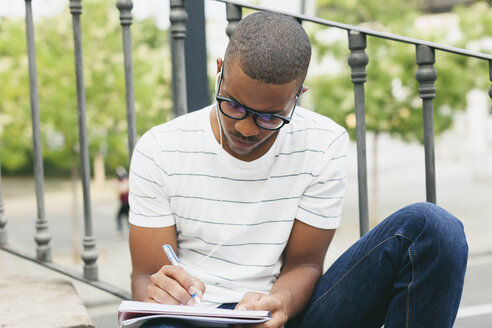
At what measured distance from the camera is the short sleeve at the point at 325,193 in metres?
2.00

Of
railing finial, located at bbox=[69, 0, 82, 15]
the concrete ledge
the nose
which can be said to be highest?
railing finial, located at bbox=[69, 0, 82, 15]

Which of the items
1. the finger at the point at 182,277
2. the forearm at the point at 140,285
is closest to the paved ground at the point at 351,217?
the forearm at the point at 140,285

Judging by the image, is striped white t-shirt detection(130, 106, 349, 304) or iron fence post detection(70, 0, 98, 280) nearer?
striped white t-shirt detection(130, 106, 349, 304)

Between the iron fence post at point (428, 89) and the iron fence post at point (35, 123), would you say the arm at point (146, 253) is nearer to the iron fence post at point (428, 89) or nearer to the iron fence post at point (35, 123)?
the iron fence post at point (35, 123)

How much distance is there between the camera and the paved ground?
23.4 feet

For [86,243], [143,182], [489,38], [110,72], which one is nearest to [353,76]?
[143,182]

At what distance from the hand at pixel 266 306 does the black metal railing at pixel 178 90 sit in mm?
689

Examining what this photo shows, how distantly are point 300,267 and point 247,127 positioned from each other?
18.8 inches

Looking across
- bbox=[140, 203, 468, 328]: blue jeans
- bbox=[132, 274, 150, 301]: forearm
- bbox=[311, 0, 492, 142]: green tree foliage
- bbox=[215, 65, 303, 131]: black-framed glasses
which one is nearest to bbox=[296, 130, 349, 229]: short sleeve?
bbox=[140, 203, 468, 328]: blue jeans

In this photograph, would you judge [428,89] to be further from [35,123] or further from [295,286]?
[35,123]

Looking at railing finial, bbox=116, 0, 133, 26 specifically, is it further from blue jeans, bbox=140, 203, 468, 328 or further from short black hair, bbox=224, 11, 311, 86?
blue jeans, bbox=140, 203, 468, 328

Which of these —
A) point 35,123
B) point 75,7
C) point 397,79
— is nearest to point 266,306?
point 35,123

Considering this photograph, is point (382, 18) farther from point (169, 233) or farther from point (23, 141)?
point (169, 233)

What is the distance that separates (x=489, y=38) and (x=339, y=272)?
11.4m
